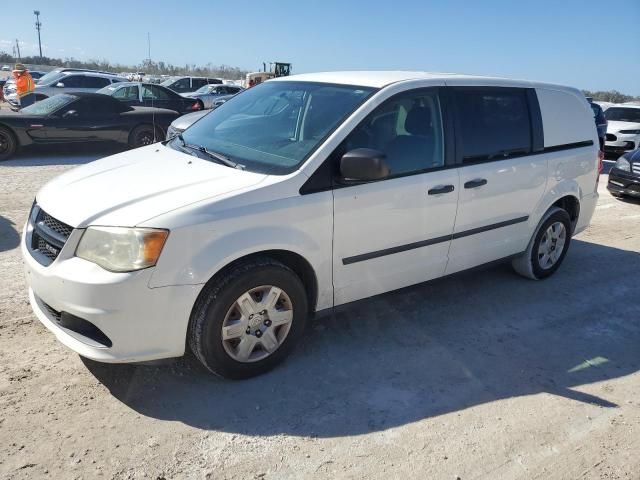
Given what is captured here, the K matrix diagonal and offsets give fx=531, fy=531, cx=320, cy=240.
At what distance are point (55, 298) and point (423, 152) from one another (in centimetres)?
251

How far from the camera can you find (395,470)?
2.59 m

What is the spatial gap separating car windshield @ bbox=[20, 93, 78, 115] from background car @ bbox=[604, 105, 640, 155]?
13104 mm

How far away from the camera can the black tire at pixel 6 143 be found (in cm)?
1009

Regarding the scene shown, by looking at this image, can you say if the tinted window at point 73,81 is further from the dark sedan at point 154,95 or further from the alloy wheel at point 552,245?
the alloy wheel at point 552,245

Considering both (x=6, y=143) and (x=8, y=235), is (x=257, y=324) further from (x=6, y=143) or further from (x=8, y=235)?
(x=6, y=143)

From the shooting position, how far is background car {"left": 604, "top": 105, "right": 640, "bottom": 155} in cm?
1377

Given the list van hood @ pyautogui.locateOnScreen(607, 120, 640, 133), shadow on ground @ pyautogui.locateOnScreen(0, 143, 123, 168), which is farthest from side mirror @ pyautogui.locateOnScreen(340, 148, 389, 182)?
van hood @ pyautogui.locateOnScreen(607, 120, 640, 133)

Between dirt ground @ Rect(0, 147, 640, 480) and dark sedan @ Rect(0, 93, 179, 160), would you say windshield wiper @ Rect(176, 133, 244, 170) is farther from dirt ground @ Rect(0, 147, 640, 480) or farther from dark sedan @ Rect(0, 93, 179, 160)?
dark sedan @ Rect(0, 93, 179, 160)

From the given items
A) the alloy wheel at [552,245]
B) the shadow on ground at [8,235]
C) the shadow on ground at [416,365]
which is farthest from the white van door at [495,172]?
the shadow on ground at [8,235]

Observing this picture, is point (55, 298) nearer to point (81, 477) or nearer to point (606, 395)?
point (81, 477)

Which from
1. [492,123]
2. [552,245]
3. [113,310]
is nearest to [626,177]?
[552,245]

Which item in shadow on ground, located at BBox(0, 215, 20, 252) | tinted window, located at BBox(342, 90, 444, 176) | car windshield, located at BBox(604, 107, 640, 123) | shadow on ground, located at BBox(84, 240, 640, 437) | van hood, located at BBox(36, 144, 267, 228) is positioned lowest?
shadow on ground, located at BBox(84, 240, 640, 437)

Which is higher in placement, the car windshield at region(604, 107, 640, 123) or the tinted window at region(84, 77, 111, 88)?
the tinted window at region(84, 77, 111, 88)

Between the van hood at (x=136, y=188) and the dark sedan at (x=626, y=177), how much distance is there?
7.58 metres
